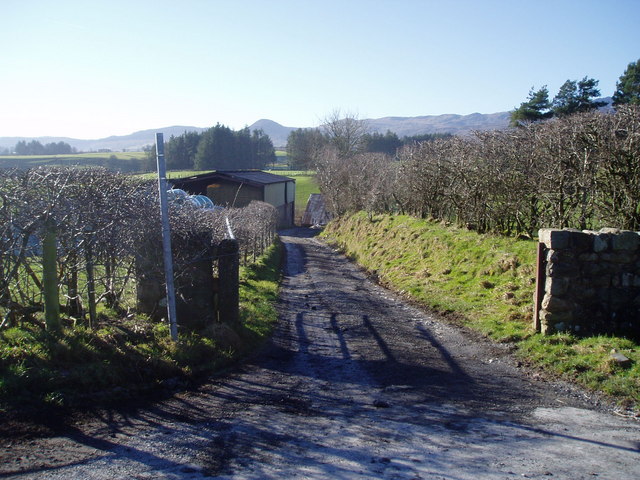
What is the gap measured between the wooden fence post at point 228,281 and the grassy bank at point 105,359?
30cm

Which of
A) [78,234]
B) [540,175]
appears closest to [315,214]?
[540,175]

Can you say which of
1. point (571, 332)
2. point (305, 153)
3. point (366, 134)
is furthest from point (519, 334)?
point (305, 153)

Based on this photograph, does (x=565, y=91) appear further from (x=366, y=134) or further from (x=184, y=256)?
(x=366, y=134)

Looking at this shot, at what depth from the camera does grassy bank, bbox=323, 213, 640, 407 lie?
6840 millimetres

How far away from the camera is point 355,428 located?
506cm

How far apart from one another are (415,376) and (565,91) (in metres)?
24.6

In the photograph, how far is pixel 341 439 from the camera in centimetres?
476

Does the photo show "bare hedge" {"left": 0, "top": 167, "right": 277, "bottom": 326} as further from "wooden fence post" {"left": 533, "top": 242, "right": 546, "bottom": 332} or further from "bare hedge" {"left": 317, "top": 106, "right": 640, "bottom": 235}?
"bare hedge" {"left": 317, "top": 106, "right": 640, "bottom": 235}

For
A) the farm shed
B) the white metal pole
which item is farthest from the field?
the farm shed

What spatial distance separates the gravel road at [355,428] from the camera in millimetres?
4117

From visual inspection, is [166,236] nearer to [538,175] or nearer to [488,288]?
[488,288]

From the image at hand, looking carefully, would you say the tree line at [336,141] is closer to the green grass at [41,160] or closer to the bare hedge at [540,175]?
the bare hedge at [540,175]

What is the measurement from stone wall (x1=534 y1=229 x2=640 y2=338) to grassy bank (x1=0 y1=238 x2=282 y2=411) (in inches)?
188

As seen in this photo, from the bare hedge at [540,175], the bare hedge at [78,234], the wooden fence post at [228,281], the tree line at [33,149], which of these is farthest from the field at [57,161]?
the bare hedge at [540,175]
